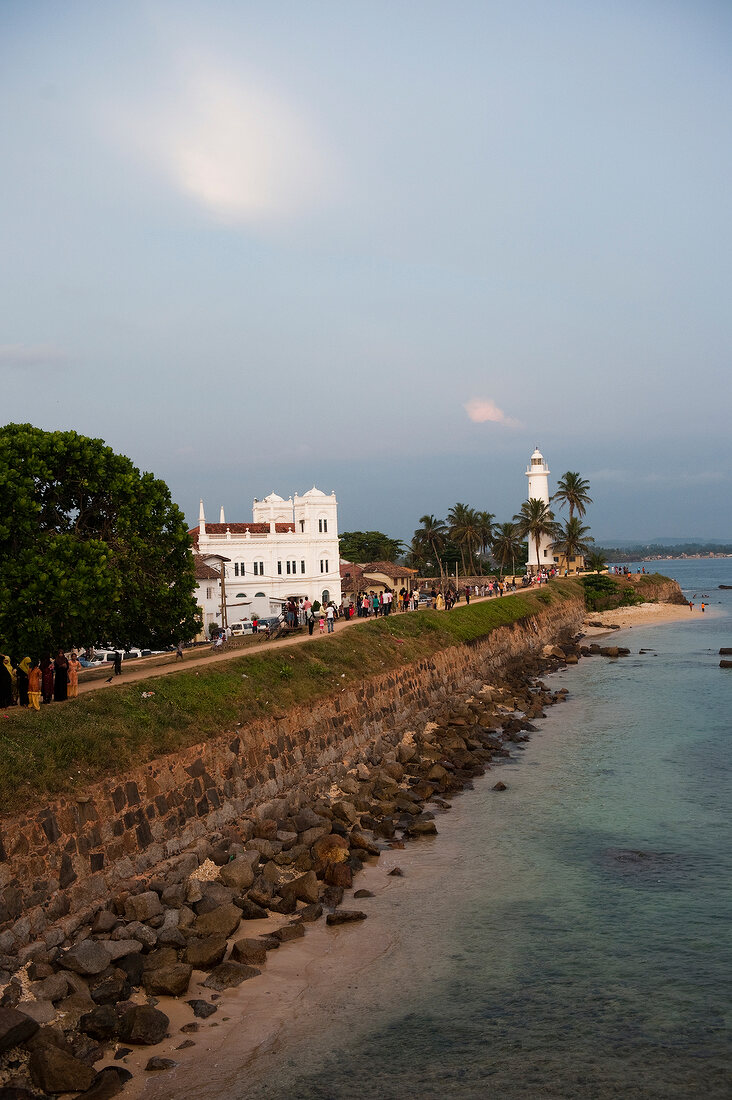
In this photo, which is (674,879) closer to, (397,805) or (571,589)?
(397,805)

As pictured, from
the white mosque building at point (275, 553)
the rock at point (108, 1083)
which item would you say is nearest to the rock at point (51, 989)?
the rock at point (108, 1083)

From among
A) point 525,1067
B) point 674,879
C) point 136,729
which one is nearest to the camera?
point 525,1067

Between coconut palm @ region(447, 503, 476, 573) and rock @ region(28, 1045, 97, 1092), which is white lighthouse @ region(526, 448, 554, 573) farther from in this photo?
rock @ region(28, 1045, 97, 1092)

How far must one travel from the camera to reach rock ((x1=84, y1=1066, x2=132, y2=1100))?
10.8 metres

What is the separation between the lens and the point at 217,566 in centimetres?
6150

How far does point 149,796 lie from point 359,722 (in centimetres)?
1111

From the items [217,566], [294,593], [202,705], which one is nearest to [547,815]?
[202,705]

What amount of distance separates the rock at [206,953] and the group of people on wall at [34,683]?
691cm

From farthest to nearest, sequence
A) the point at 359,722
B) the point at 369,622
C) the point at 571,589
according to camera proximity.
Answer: the point at 571,589
the point at 369,622
the point at 359,722

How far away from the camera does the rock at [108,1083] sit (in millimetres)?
10750

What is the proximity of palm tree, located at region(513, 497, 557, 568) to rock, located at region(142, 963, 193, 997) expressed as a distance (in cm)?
8554

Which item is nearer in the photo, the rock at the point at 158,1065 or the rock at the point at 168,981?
the rock at the point at 158,1065

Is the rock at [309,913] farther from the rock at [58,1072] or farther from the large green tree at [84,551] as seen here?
the large green tree at [84,551]

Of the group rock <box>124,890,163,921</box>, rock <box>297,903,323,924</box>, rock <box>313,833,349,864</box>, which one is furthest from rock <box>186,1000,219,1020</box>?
rock <box>313,833,349,864</box>
